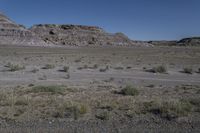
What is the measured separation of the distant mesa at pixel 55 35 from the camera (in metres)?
122

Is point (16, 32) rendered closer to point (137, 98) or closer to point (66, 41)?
point (66, 41)

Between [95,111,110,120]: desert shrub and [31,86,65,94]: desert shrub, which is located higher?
[95,111,110,120]: desert shrub

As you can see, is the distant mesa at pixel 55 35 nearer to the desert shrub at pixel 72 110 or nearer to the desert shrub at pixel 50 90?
the desert shrub at pixel 50 90

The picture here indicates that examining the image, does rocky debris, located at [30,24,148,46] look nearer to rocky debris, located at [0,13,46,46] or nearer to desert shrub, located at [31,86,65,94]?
rocky debris, located at [0,13,46,46]

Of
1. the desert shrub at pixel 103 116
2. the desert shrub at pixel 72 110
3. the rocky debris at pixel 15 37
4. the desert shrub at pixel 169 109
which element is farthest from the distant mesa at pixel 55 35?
the desert shrub at pixel 103 116

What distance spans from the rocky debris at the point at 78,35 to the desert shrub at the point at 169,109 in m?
143

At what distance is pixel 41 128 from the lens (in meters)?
10.0

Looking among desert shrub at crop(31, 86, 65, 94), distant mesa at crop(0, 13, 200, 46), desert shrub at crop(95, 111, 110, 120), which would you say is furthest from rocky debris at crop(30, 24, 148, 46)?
desert shrub at crop(95, 111, 110, 120)

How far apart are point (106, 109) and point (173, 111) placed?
2.43 m

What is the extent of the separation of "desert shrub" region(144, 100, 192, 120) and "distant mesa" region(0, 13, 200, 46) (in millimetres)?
108226

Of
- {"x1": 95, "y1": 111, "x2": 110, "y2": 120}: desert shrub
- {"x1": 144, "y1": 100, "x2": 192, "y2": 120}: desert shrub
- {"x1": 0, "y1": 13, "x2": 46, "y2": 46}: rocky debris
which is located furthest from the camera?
{"x1": 0, "y1": 13, "x2": 46, "y2": 46}: rocky debris

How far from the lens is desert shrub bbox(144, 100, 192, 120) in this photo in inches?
454

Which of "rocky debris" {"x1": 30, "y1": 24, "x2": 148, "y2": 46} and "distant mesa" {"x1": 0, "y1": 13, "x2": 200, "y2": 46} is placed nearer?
"distant mesa" {"x1": 0, "y1": 13, "x2": 200, "y2": 46}

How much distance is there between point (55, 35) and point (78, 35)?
1232cm
